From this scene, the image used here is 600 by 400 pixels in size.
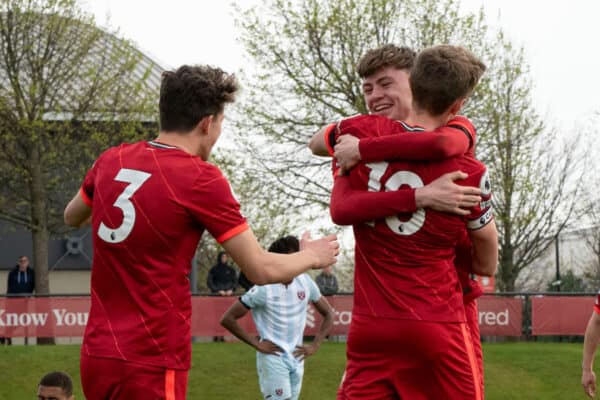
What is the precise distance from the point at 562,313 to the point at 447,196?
17836mm

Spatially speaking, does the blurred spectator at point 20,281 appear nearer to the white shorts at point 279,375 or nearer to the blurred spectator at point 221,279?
the blurred spectator at point 221,279

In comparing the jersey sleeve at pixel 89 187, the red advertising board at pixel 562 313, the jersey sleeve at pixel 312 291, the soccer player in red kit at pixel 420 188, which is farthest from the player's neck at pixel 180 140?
the red advertising board at pixel 562 313

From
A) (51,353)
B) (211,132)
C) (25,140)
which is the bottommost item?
(51,353)

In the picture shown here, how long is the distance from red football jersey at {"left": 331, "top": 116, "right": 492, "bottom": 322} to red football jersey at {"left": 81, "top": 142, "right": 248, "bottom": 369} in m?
0.60

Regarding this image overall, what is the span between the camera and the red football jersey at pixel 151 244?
163 inches

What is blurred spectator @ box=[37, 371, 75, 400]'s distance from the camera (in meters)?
7.45

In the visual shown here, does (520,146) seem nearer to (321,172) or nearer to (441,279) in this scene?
(321,172)

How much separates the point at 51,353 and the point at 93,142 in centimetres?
1009

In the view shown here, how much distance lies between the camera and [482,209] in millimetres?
4383

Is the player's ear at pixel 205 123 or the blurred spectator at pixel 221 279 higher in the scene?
the player's ear at pixel 205 123

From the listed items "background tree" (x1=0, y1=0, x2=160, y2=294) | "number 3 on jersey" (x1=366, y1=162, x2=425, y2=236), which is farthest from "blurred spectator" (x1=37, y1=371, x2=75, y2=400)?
"background tree" (x1=0, y1=0, x2=160, y2=294)

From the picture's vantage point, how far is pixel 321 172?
1250 inches

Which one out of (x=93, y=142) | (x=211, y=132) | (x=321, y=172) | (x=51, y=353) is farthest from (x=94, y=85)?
(x=211, y=132)

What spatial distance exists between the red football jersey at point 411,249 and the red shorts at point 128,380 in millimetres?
881
